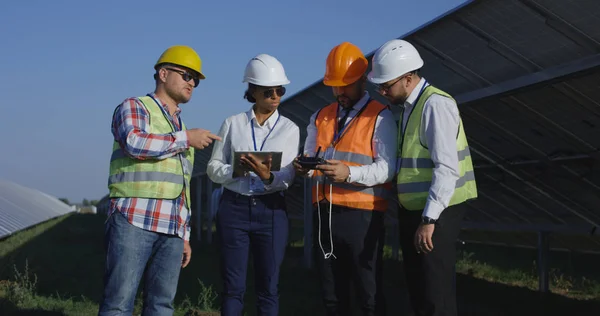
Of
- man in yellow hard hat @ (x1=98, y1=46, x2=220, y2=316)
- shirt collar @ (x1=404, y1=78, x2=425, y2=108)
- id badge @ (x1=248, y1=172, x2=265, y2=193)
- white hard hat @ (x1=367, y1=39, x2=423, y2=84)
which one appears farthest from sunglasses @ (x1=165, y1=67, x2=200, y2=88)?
shirt collar @ (x1=404, y1=78, x2=425, y2=108)

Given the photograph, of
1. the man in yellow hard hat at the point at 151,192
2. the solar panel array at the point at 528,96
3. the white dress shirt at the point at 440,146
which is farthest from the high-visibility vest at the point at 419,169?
the solar panel array at the point at 528,96

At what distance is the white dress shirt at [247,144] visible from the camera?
4820mm

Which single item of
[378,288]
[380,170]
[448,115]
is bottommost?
[378,288]

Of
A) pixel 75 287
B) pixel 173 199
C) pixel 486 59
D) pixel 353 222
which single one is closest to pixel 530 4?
pixel 486 59

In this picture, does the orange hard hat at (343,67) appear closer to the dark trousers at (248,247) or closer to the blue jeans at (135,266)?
the dark trousers at (248,247)

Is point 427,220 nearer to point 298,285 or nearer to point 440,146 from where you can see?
point 440,146

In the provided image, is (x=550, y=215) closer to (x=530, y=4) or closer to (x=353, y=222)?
(x=530, y=4)

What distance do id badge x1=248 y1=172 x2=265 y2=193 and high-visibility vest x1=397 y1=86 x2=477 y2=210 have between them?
964 millimetres

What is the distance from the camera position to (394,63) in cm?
445

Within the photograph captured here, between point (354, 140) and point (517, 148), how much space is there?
161 inches

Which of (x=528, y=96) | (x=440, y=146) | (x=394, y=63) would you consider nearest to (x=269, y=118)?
(x=394, y=63)

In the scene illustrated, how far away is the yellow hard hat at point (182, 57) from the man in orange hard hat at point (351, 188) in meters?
0.89

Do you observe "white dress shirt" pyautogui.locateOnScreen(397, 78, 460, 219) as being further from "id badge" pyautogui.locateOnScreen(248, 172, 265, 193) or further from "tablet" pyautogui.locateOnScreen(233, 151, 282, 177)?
"id badge" pyautogui.locateOnScreen(248, 172, 265, 193)

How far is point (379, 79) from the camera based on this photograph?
4.49 m
